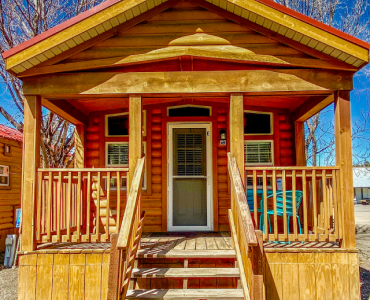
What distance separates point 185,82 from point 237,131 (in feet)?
2.97

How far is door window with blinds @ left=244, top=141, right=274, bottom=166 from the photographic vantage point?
6559 mm

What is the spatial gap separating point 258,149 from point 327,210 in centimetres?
230

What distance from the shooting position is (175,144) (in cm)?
653

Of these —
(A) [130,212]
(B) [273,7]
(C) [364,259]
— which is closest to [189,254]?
(A) [130,212]

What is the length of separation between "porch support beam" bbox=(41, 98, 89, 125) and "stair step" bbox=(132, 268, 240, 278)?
2.60 metres

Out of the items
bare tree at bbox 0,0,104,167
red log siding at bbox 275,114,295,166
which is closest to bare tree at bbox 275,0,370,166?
red log siding at bbox 275,114,295,166

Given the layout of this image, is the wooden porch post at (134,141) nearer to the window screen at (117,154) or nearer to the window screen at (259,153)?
the window screen at (117,154)

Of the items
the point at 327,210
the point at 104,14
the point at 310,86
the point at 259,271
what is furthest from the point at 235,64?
the point at 259,271

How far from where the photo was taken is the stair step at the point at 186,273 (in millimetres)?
3932

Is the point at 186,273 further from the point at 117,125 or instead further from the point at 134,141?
the point at 117,125

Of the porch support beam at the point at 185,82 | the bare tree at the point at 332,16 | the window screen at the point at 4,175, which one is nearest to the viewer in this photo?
the porch support beam at the point at 185,82

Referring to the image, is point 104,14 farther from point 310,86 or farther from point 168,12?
point 310,86

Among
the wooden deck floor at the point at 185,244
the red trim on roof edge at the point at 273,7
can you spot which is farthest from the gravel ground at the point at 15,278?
the red trim on roof edge at the point at 273,7

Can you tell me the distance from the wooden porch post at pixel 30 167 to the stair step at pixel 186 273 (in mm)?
1401
